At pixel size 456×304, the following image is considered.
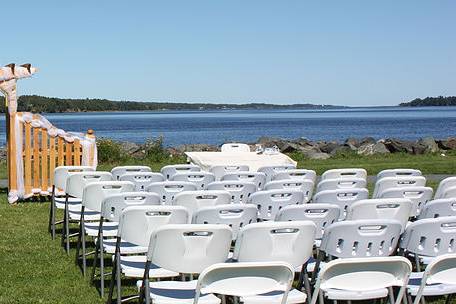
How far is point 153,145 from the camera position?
80.7 ft

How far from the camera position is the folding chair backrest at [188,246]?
15.8 feet

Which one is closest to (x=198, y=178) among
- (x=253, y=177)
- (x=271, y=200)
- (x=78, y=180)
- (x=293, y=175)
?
(x=253, y=177)

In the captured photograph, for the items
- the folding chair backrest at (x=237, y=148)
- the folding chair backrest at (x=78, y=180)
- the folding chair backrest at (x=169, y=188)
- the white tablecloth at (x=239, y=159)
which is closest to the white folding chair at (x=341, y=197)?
the folding chair backrest at (x=169, y=188)

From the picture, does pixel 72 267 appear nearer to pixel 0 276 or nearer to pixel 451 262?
pixel 0 276

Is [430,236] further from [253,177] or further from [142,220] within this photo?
[253,177]

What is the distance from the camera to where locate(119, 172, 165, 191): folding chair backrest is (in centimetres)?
920

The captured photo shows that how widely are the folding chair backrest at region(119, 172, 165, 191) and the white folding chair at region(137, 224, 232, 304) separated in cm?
403

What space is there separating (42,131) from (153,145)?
11409 mm

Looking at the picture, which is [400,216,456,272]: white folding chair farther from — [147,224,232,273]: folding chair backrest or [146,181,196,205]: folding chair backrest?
[146,181,196,205]: folding chair backrest

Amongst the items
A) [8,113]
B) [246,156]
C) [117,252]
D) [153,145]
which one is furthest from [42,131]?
[153,145]

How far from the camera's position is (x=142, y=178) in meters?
9.43

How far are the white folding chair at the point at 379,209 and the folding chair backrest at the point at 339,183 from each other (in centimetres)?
176

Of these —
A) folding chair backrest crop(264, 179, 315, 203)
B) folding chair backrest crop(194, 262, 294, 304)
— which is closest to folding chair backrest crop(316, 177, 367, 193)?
folding chair backrest crop(264, 179, 315, 203)

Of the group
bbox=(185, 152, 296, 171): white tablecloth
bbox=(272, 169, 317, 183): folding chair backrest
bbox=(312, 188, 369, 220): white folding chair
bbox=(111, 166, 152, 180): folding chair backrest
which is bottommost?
bbox=(185, 152, 296, 171): white tablecloth
